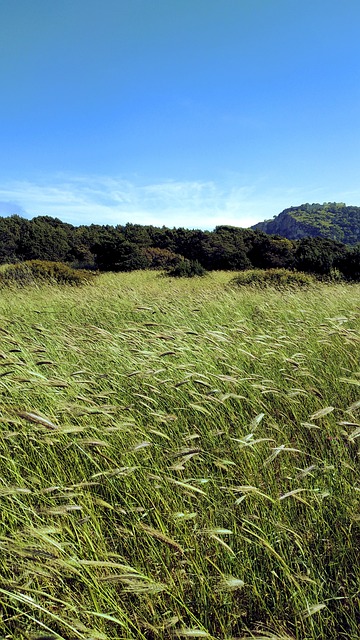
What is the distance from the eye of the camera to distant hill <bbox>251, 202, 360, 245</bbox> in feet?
265

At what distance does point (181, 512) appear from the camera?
1.69 metres

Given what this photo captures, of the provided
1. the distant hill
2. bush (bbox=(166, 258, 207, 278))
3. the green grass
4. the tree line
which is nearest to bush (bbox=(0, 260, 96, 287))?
bush (bbox=(166, 258, 207, 278))

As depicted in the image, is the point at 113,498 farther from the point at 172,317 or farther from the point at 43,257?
the point at 43,257

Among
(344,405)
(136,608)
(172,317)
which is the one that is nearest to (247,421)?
(344,405)

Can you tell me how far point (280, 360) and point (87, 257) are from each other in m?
28.4

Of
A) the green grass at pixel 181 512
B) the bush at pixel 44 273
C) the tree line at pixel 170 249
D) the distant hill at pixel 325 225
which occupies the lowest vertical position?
the green grass at pixel 181 512

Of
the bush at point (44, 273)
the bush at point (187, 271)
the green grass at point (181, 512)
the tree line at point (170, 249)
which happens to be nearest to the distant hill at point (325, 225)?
the tree line at point (170, 249)

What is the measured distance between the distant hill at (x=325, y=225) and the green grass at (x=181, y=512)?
76205 mm

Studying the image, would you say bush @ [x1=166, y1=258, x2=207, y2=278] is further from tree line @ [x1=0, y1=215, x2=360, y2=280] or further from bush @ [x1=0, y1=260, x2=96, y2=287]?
tree line @ [x1=0, y1=215, x2=360, y2=280]

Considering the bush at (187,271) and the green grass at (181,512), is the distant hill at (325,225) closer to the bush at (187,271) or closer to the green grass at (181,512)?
the bush at (187,271)

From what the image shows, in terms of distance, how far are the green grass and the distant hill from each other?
76205 millimetres

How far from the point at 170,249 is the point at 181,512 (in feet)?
98.1

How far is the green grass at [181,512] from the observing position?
1284 mm

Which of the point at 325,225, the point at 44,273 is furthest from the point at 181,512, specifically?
the point at 325,225
